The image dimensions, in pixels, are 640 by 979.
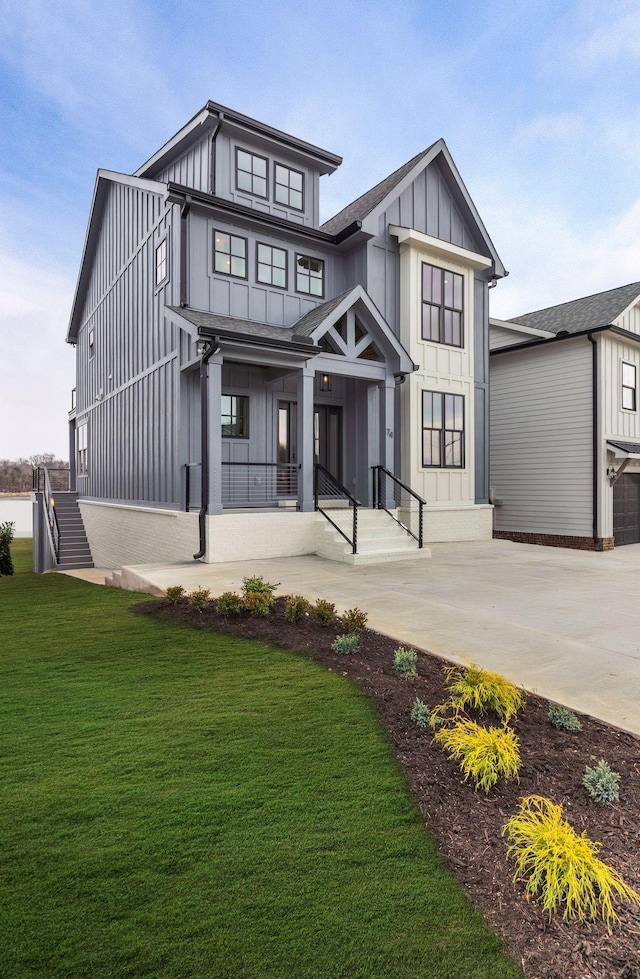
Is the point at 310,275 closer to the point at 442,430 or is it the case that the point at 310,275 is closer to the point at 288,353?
the point at 288,353

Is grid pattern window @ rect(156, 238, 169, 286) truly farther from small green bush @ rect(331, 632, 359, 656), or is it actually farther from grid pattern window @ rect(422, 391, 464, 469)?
small green bush @ rect(331, 632, 359, 656)

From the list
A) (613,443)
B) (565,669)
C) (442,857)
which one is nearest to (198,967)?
(442,857)

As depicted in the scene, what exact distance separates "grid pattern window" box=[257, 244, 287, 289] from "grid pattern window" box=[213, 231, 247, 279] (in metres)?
0.42

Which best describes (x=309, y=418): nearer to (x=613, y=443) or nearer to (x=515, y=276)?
(x=613, y=443)

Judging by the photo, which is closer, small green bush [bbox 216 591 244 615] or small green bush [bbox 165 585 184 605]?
small green bush [bbox 216 591 244 615]

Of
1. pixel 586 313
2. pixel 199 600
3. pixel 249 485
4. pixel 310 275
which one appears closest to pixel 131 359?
pixel 310 275

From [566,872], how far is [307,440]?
31.1 feet

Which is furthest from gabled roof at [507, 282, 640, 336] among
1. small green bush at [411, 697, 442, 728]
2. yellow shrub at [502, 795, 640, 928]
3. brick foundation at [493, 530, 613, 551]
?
yellow shrub at [502, 795, 640, 928]

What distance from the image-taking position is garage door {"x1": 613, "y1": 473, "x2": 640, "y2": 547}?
15.7m

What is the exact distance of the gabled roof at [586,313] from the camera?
15.3 meters

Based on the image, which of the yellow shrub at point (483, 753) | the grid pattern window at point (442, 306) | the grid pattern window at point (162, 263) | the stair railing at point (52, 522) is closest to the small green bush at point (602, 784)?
the yellow shrub at point (483, 753)

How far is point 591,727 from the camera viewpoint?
3.34m

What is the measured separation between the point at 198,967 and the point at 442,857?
1079 millimetres

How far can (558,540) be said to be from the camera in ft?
51.8
